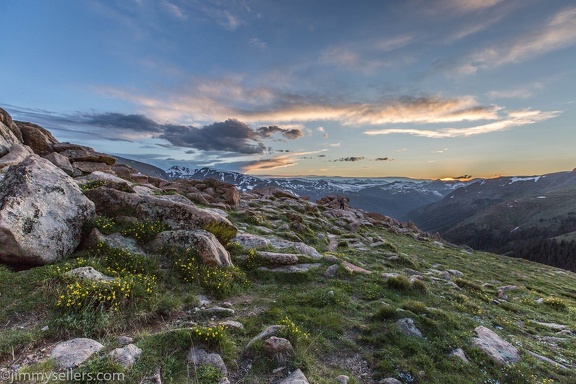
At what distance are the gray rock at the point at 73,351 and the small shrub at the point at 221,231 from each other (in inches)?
375

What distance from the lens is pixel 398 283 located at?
17.0m

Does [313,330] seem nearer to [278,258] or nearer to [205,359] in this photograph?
[205,359]

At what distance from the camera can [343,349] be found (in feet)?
33.9

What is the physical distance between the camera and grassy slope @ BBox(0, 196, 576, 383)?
27.2 feet

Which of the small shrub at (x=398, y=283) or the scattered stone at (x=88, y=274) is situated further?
the small shrub at (x=398, y=283)

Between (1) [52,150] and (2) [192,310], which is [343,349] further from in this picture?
(1) [52,150]

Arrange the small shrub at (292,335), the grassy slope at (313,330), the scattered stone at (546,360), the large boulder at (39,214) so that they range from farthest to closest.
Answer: the large boulder at (39,214), the scattered stone at (546,360), the small shrub at (292,335), the grassy slope at (313,330)

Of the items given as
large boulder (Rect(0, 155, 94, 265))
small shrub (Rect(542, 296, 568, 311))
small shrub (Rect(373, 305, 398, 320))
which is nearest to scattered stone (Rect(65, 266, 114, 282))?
large boulder (Rect(0, 155, 94, 265))

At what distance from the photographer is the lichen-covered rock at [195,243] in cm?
1436

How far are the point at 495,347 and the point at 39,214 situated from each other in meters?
19.8

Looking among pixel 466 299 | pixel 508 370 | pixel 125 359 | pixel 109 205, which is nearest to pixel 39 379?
pixel 125 359

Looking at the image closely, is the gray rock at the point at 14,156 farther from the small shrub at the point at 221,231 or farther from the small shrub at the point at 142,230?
the small shrub at the point at 221,231

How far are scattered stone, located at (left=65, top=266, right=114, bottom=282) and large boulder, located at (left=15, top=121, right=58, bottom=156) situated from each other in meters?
29.7

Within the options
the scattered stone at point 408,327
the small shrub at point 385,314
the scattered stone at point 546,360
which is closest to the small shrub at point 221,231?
the small shrub at point 385,314
